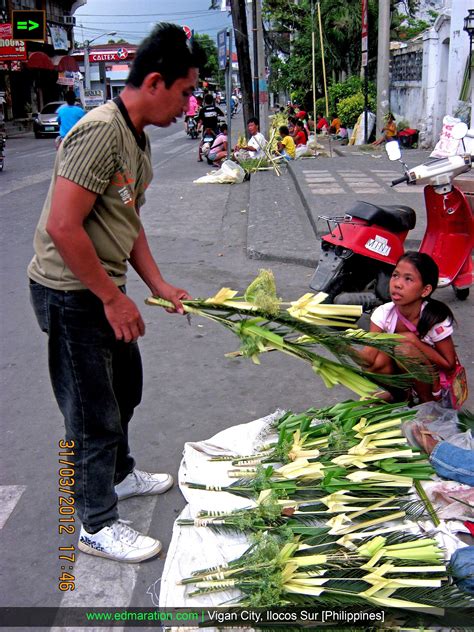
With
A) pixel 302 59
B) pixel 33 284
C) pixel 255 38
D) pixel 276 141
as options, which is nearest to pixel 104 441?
pixel 33 284

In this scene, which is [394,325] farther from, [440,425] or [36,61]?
[36,61]

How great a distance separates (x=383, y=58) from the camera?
15969 millimetres

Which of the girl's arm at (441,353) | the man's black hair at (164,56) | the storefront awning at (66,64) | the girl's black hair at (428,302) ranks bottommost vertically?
the girl's arm at (441,353)

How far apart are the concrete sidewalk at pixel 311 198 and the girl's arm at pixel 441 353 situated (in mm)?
2295

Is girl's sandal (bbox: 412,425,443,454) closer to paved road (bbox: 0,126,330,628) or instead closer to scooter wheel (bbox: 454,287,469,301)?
paved road (bbox: 0,126,330,628)

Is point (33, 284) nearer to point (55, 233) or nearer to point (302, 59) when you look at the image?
point (55, 233)

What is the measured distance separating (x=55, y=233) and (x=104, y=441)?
850mm

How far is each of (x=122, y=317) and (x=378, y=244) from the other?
2.99m

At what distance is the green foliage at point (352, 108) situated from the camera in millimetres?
20031

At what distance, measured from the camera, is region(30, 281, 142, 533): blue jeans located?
7.75 feet

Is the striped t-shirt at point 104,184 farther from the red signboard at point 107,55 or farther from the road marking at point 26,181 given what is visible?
the red signboard at point 107,55

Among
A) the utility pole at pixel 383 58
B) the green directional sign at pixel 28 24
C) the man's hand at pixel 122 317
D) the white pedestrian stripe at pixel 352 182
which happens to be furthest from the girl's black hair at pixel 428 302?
the green directional sign at pixel 28 24

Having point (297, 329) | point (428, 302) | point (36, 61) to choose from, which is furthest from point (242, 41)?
point (36, 61)

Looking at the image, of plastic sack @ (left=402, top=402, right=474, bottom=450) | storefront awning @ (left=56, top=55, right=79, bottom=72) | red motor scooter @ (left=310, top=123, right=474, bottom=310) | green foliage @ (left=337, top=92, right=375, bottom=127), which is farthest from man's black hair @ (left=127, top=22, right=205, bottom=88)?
storefront awning @ (left=56, top=55, right=79, bottom=72)
